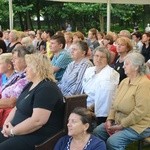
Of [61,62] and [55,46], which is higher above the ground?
[55,46]

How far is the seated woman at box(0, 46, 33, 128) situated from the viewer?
407 cm

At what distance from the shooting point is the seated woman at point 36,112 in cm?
328

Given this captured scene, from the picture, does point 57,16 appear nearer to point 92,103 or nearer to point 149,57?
point 149,57

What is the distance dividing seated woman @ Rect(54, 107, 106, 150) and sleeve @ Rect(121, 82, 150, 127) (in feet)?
2.33

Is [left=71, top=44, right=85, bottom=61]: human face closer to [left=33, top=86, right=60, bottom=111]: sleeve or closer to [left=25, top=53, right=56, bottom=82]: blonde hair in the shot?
[left=25, top=53, right=56, bottom=82]: blonde hair

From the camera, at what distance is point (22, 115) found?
350 centimetres

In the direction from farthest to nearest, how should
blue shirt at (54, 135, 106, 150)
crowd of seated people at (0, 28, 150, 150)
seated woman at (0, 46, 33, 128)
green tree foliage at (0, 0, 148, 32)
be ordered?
1. green tree foliage at (0, 0, 148, 32)
2. seated woman at (0, 46, 33, 128)
3. crowd of seated people at (0, 28, 150, 150)
4. blue shirt at (54, 135, 106, 150)

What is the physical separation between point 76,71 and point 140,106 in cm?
141

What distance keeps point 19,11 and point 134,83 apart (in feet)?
69.3

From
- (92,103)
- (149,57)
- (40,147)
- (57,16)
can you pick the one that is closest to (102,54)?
(92,103)

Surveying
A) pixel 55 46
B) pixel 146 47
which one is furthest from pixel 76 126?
pixel 146 47

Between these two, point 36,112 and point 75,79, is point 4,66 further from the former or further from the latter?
point 36,112

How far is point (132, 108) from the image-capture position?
12.5ft

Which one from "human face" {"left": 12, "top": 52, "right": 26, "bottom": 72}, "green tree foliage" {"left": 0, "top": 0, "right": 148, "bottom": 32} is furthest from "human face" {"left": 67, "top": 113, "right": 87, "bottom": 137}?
"green tree foliage" {"left": 0, "top": 0, "right": 148, "bottom": 32}
